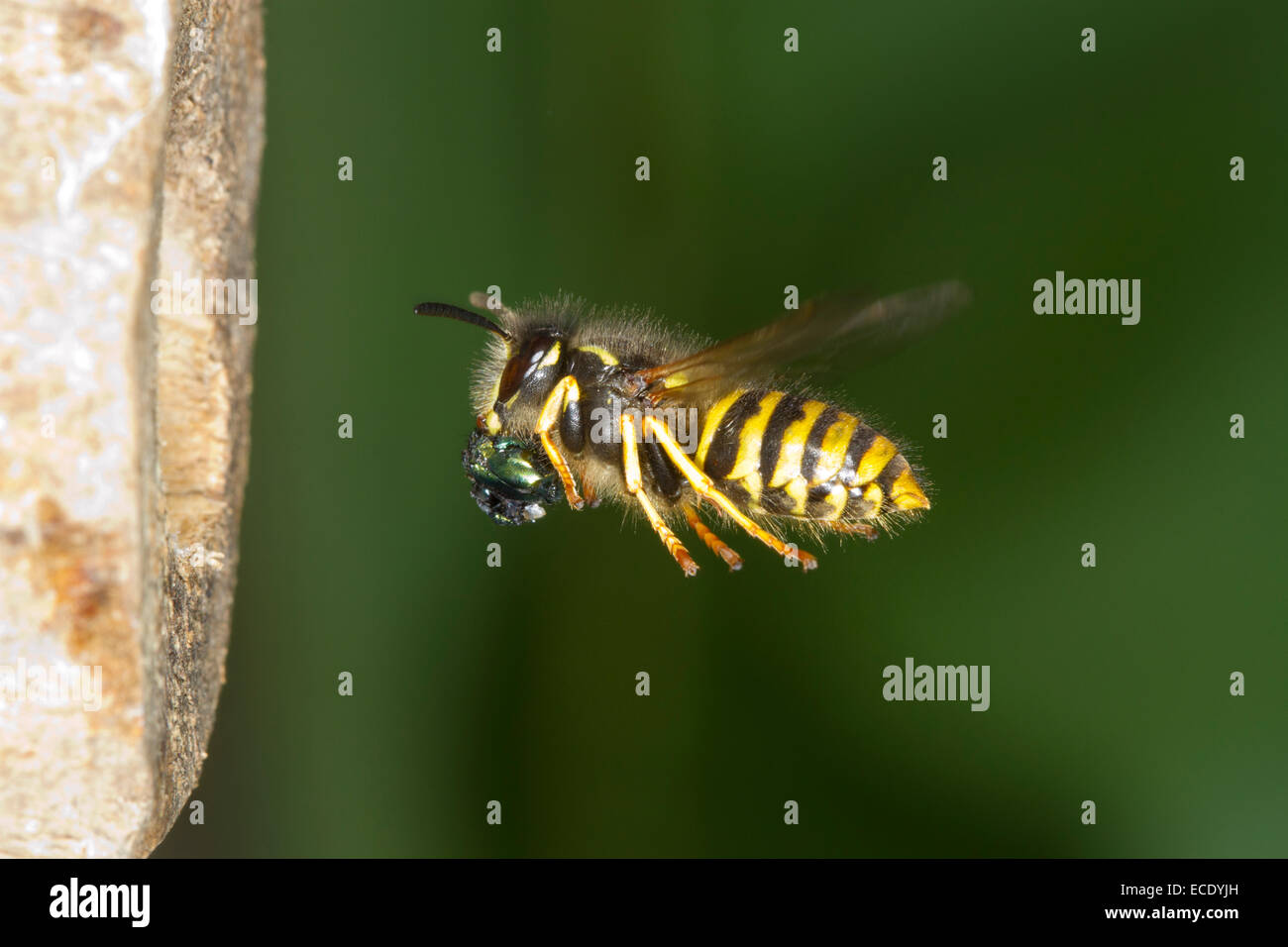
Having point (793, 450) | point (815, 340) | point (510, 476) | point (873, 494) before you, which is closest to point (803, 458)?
point (793, 450)

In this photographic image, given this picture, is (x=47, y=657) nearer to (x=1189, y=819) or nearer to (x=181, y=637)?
(x=181, y=637)

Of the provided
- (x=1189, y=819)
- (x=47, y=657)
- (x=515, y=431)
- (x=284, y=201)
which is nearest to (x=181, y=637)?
(x=47, y=657)

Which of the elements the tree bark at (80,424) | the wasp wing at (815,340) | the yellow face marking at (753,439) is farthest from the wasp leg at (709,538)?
the tree bark at (80,424)

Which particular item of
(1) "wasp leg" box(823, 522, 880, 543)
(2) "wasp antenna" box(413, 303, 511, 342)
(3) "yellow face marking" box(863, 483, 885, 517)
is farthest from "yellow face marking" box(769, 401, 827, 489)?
(2) "wasp antenna" box(413, 303, 511, 342)

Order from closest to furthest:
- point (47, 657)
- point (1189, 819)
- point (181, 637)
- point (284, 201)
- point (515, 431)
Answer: point (47, 657)
point (181, 637)
point (515, 431)
point (1189, 819)
point (284, 201)

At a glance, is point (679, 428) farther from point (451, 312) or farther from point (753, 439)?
point (451, 312)

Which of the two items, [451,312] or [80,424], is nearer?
[80,424]

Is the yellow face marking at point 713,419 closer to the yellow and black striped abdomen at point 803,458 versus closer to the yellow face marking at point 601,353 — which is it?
the yellow and black striped abdomen at point 803,458
